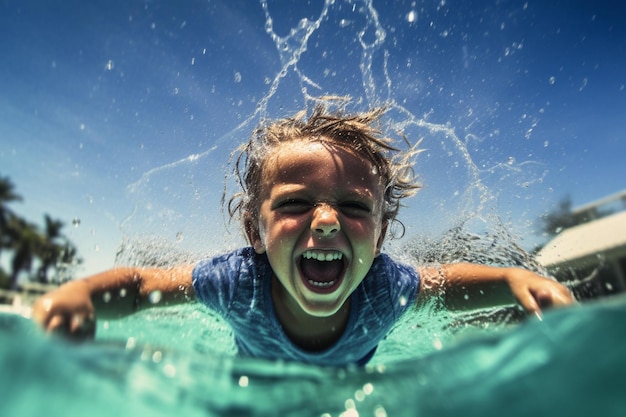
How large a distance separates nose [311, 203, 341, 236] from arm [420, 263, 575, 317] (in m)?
1.52

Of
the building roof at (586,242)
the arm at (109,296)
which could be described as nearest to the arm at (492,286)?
the building roof at (586,242)

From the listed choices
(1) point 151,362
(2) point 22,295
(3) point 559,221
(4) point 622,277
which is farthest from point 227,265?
(4) point 622,277

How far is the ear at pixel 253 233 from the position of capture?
4293mm

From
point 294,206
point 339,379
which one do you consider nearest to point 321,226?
point 294,206

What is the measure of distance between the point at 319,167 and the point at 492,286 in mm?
1999

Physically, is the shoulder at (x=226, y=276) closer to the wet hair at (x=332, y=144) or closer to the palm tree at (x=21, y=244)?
the wet hair at (x=332, y=144)

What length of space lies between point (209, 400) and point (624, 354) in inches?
86.3

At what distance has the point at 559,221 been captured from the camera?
5500 millimetres

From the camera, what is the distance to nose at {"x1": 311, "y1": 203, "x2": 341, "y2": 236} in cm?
333

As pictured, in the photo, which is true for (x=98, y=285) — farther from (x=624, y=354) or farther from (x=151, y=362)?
(x=624, y=354)

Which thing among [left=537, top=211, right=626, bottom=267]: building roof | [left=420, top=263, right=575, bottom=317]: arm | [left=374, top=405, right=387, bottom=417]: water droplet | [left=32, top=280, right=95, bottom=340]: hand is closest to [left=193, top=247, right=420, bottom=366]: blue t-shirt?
[left=420, top=263, right=575, bottom=317]: arm

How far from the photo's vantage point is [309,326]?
13.5ft

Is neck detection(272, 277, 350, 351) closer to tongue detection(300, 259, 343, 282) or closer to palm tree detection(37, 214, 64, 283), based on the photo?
tongue detection(300, 259, 343, 282)

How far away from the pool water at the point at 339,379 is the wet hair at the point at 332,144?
2009 millimetres
